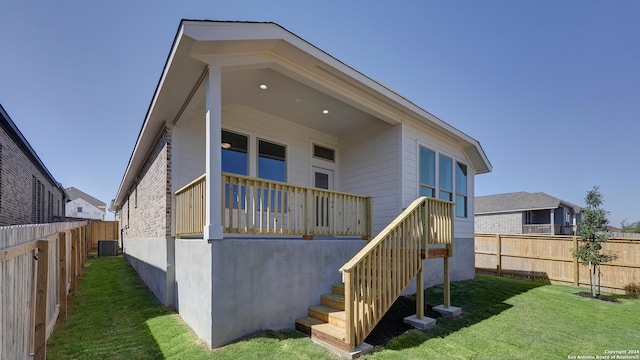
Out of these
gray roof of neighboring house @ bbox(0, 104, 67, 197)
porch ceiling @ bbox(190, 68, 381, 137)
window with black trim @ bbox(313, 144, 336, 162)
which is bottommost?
window with black trim @ bbox(313, 144, 336, 162)

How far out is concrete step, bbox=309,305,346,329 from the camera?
14.7ft

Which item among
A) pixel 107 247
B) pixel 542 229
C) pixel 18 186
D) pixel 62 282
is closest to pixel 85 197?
pixel 107 247

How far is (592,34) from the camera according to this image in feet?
34.5

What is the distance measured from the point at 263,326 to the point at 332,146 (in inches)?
227

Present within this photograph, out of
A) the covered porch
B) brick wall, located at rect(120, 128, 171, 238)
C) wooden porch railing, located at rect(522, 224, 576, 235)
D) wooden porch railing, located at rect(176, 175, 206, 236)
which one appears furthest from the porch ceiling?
wooden porch railing, located at rect(522, 224, 576, 235)

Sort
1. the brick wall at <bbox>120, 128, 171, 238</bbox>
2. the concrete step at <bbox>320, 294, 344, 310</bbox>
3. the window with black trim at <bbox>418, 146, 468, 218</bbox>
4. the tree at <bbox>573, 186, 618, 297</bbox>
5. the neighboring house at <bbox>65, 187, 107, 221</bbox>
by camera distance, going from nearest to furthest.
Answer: the concrete step at <bbox>320, 294, 344, 310</bbox> < the brick wall at <bbox>120, 128, 171, 238</bbox> < the tree at <bbox>573, 186, 618, 297</bbox> < the window with black trim at <bbox>418, 146, 468, 218</bbox> < the neighboring house at <bbox>65, 187, 107, 221</bbox>

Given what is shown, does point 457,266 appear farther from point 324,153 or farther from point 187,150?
point 187,150

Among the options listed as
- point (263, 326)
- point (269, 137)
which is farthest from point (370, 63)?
point (263, 326)

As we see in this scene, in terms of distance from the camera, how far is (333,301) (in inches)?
198

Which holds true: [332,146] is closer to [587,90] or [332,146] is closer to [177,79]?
[177,79]

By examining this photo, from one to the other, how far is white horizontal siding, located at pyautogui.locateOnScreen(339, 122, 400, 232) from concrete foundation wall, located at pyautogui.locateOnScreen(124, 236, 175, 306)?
197 inches

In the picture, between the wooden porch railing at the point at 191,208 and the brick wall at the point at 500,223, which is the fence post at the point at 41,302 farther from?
the brick wall at the point at 500,223

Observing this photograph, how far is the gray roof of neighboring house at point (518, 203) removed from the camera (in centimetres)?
2238

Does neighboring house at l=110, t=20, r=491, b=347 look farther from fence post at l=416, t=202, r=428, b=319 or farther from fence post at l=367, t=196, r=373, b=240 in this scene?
fence post at l=416, t=202, r=428, b=319
